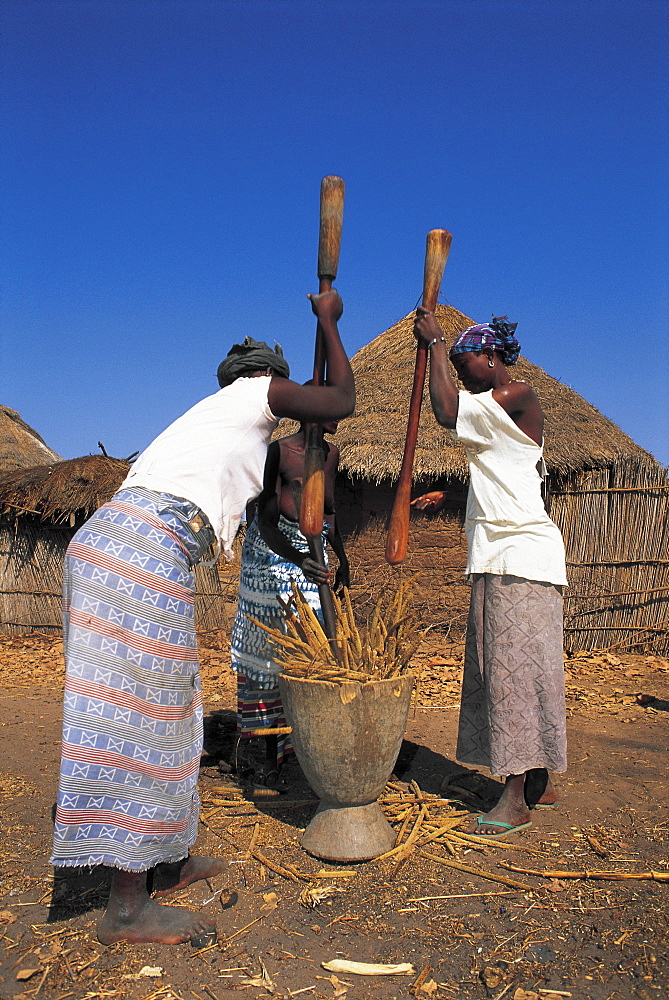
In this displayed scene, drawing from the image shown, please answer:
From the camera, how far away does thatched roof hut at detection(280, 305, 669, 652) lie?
7.31 m

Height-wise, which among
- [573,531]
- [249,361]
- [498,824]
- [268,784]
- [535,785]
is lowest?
[268,784]

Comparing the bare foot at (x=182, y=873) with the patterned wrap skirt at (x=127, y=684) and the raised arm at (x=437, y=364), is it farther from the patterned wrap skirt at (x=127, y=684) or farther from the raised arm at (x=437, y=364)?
the raised arm at (x=437, y=364)

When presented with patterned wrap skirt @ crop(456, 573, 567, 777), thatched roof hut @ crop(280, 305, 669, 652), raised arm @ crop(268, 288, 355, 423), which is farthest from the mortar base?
thatched roof hut @ crop(280, 305, 669, 652)

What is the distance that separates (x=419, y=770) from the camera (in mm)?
3840

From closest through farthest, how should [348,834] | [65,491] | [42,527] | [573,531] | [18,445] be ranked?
[348,834]
[573,531]
[65,491]
[42,527]
[18,445]

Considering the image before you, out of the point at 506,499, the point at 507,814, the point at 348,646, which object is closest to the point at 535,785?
the point at 507,814

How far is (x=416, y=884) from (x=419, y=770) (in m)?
1.25

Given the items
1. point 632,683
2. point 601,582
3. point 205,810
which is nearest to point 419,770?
point 205,810

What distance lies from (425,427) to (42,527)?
4.75m

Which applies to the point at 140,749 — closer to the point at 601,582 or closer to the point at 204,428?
the point at 204,428

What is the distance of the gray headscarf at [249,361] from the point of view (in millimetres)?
2678

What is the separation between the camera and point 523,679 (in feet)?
9.95

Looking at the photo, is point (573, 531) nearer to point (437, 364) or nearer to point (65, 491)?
point (437, 364)

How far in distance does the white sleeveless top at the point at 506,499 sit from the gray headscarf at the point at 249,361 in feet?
2.52
